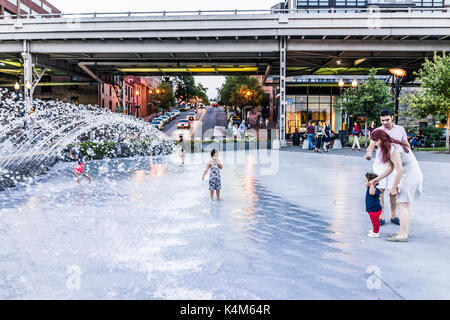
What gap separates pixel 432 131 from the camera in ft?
102

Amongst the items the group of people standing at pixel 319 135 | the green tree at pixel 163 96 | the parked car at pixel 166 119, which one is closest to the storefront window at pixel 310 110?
the group of people standing at pixel 319 135

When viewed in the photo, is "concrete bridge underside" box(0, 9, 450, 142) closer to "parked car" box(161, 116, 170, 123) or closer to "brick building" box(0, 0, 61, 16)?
"brick building" box(0, 0, 61, 16)

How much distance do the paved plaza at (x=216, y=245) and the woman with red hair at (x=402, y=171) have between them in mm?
565

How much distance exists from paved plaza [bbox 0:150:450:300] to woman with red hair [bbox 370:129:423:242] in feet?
1.85

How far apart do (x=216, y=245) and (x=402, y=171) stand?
10.4 feet

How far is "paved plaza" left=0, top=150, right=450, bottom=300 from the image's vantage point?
4.64 m

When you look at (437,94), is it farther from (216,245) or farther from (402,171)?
(216,245)

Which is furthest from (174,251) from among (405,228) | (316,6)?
(316,6)

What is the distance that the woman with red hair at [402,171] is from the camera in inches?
238

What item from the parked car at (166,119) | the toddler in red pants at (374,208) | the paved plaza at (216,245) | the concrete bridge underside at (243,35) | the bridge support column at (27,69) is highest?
the concrete bridge underside at (243,35)

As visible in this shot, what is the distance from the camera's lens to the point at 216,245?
635 centimetres

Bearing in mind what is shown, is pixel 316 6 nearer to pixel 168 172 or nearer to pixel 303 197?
pixel 168 172

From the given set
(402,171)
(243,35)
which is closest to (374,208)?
(402,171)

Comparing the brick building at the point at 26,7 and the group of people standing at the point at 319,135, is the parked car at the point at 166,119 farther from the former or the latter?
the group of people standing at the point at 319,135
